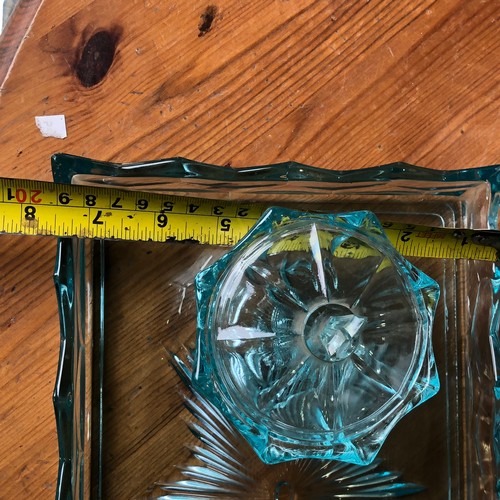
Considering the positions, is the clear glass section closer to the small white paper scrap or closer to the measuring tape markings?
the measuring tape markings

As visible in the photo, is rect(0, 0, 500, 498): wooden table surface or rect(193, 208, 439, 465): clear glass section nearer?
rect(193, 208, 439, 465): clear glass section

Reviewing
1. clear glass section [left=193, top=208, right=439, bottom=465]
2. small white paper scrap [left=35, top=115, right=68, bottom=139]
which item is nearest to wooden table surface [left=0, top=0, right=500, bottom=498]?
small white paper scrap [left=35, top=115, right=68, bottom=139]

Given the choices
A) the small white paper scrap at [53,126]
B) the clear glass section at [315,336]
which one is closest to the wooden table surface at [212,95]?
the small white paper scrap at [53,126]

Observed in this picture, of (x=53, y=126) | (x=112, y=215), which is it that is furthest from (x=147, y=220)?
(x=53, y=126)

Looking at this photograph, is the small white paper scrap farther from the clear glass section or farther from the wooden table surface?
the clear glass section

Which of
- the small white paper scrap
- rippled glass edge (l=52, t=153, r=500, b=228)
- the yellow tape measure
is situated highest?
the small white paper scrap

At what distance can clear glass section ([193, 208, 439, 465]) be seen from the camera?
1.62 feet

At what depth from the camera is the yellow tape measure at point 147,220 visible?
53cm

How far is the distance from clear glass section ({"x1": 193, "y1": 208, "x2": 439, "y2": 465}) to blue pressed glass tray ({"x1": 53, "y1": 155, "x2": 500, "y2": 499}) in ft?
0.18

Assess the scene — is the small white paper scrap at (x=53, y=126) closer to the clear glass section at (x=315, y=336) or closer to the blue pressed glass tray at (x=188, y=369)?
the blue pressed glass tray at (x=188, y=369)

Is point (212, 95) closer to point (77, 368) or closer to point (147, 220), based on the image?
point (147, 220)

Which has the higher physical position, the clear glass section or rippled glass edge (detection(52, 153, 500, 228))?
rippled glass edge (detection(52, 153, 500, 228))

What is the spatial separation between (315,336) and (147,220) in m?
0.14

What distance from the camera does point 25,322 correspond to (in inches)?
23.6
